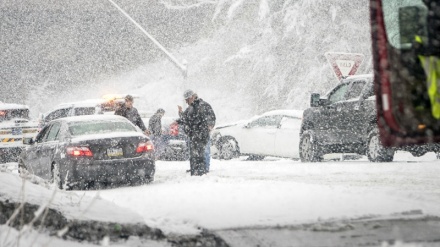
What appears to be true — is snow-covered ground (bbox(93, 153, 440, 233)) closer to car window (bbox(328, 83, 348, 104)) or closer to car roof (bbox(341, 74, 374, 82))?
car roof (bbox(341, 74, 374, 82))

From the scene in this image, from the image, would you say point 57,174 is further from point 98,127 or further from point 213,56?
point 213,56

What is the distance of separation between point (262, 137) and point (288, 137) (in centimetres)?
121

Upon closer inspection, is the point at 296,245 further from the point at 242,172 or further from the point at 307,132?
the point at 307,132

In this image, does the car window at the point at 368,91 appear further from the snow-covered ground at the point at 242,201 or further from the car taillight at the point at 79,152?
the car taillight at the point at 79,152

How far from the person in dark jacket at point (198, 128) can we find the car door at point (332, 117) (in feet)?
10.7

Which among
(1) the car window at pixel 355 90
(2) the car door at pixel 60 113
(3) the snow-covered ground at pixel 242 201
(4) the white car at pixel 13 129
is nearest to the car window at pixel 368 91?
(1) the car window at pixel 355 90

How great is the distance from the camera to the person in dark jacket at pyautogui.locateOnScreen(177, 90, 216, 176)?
13.5 metres

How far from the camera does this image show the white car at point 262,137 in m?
17.5

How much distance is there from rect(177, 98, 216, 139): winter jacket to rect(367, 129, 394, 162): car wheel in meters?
3.62

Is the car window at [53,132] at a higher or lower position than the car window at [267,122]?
lower

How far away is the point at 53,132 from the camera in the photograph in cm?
1348

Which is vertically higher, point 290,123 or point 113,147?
point 290,123

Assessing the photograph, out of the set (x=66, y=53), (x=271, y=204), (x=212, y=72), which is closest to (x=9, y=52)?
(x=66, y=53)

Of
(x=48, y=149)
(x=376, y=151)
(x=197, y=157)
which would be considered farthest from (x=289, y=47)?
(x=48, y=149)
